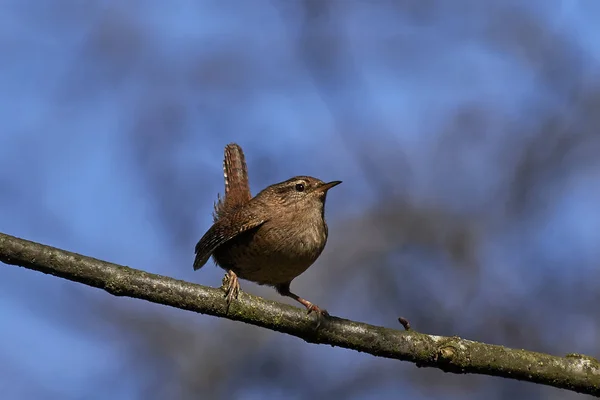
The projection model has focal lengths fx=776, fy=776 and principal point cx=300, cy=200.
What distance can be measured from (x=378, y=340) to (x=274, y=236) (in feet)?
4.41

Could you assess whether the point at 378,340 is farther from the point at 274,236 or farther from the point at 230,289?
the point at 274,236

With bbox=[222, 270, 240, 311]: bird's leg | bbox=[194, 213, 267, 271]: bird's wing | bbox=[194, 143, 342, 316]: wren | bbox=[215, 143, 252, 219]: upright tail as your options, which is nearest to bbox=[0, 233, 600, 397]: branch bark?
bbox=[222, 270, 240, 311]: bird's leg

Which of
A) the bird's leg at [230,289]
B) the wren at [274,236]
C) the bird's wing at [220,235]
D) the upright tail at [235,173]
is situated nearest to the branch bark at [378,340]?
the bird's leg at [230,289]

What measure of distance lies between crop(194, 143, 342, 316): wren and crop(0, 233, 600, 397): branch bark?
936mm

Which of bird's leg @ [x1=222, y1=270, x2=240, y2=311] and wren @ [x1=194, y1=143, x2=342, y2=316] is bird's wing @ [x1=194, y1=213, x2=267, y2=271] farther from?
bird's leg @ [x1=222, y1=270, x2=240, y2=311]

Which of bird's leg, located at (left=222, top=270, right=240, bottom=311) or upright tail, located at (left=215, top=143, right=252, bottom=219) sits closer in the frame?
bird's leg, located at (left=222, top=270, right=240, bottom=311)

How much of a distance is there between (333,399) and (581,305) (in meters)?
2.20

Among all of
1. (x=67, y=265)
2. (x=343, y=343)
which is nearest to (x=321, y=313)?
(x=343, y=343)

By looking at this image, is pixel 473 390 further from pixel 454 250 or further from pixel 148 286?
pixel 148 286

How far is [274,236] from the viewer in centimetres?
467

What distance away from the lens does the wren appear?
463cm

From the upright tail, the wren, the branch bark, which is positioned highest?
the upright tail

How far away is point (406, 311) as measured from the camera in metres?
6.51

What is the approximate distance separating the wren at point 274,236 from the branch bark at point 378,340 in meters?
0.94
